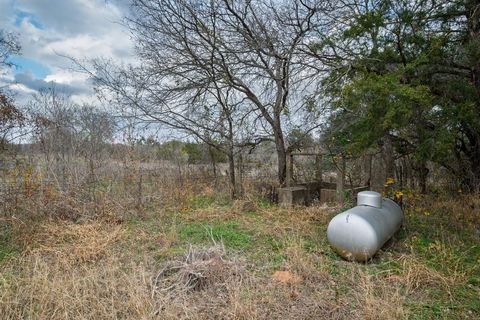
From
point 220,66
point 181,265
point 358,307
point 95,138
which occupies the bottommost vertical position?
point 358,307

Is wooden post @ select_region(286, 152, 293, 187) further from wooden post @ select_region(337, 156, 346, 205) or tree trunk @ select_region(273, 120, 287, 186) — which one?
wooden post @ select_region(337, 156, 346, 205)

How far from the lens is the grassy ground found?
2.92 metres

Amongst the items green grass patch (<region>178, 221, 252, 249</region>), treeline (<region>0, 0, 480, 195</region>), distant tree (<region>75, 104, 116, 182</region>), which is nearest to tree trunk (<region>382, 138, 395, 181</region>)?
treeline (<region>0, 0, 480, 195</region>)

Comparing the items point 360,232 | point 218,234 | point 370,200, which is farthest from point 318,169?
point 360,232

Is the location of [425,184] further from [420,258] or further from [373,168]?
[420,258]

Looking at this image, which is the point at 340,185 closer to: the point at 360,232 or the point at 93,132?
the point at 360,232

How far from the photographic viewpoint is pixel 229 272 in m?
3.58

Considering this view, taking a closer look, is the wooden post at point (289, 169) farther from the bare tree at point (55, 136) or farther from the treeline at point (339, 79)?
the bare tree at point (55, 136)

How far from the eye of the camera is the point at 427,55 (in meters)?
5.00

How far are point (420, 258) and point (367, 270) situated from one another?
94cm

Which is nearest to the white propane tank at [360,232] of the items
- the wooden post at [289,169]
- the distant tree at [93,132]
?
the wooden post at [289,169]

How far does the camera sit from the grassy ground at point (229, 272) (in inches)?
115

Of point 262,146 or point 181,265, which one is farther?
point 262,146

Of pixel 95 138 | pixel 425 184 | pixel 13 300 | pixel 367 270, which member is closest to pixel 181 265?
pixel 13 300
